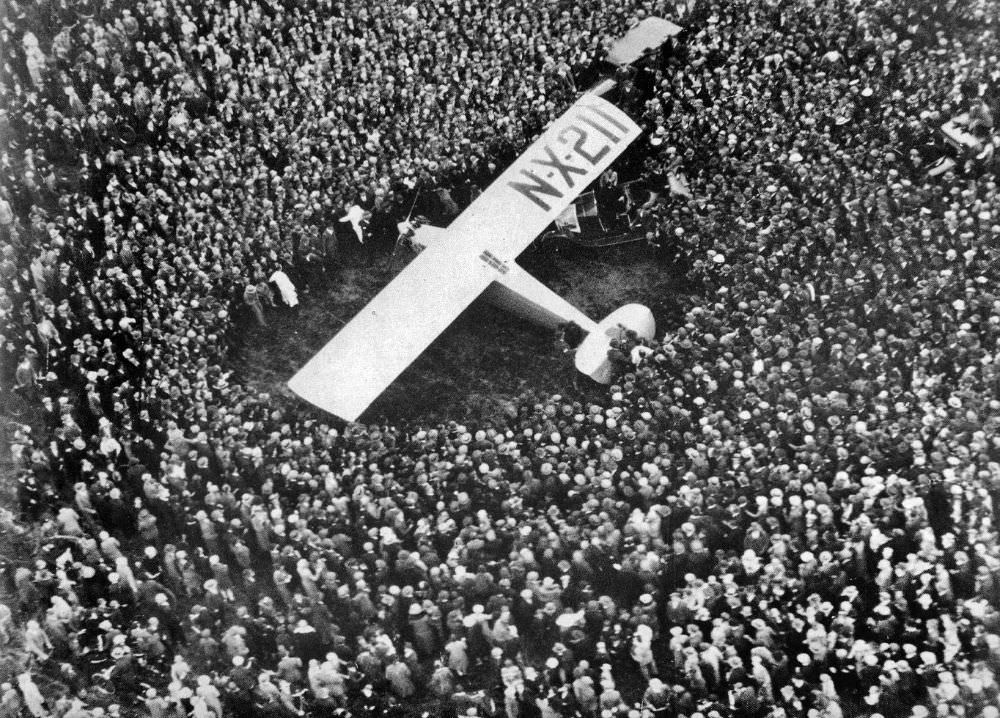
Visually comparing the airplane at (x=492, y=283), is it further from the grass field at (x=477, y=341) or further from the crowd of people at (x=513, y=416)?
the crowd of people at (x=513, y=416)

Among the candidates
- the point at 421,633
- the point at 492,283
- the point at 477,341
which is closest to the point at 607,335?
the point at 492,283

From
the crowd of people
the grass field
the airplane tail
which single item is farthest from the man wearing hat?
the airplane tail

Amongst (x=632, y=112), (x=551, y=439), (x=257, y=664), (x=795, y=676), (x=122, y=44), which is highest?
(x=632, y=112)

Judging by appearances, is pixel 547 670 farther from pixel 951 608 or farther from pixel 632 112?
pixel 632 112

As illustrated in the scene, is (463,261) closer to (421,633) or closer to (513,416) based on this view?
(513,416)

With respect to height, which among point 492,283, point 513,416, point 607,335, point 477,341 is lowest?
point 513,416

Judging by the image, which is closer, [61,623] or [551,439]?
[61,623]

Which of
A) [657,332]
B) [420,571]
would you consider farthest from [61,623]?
[657,332]
